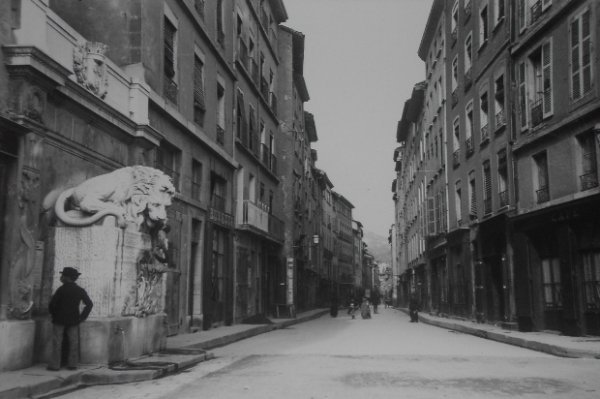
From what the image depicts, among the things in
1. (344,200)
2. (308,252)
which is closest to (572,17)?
(308,252)

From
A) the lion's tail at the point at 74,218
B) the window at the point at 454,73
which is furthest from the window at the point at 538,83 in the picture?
the lion's tail at the point at 74,218

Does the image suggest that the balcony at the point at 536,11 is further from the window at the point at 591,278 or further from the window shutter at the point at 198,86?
the window shutter at the point at 198,86

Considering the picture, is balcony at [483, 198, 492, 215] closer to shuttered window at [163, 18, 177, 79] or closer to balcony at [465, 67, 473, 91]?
balcony at [465, 67, 473, 91]

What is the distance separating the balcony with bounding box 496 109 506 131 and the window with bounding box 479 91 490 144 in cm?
126

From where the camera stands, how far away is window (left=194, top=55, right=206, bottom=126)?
19.1 metres

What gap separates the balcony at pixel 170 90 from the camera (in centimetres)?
1642

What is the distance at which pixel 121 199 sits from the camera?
397 inches

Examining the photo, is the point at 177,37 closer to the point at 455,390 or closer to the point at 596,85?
the point at 596,85

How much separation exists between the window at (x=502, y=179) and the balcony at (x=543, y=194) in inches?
99.5

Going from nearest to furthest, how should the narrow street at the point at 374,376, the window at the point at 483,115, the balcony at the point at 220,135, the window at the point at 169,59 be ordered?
the narrow street at the point at 374,376 → the window at the point at 169,59 → the balcony at the point at 220,135 → the window at the point at 483,115

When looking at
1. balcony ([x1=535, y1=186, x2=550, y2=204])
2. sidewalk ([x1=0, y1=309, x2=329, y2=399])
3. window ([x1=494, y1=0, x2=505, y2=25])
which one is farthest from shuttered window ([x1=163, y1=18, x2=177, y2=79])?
window ([x1=494, y1=0, x2=505, y2=25])

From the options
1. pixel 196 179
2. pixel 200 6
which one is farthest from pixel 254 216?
pixel 200 6

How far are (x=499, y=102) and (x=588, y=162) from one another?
675cm

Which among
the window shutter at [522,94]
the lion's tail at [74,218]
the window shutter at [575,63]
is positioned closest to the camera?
the lion's tail at [74,218]
